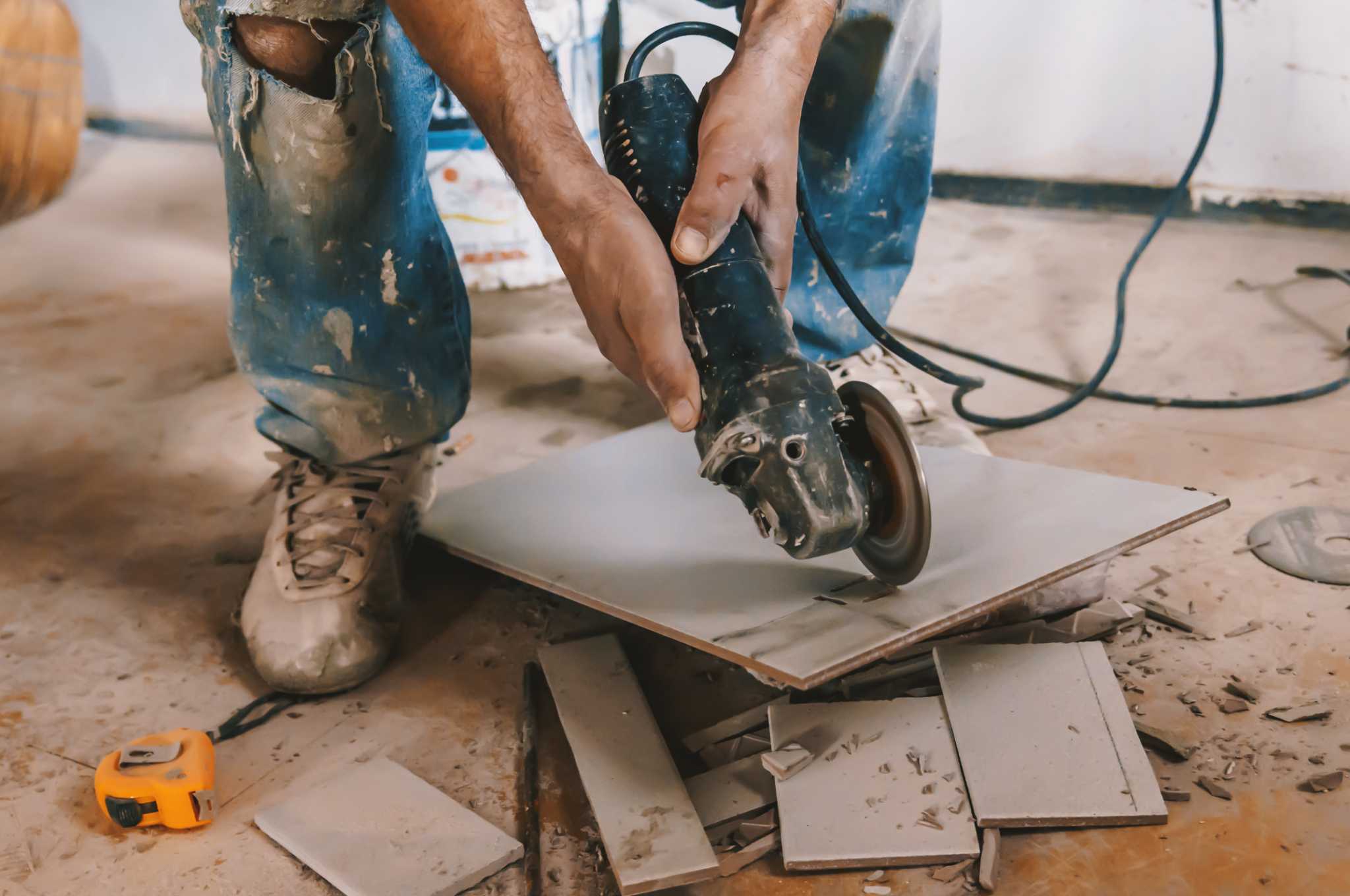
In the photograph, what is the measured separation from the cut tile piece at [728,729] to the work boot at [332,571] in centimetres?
39

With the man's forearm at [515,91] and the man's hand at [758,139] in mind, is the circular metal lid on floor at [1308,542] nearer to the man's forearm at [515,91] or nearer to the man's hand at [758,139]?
the man's hand at [758,139]

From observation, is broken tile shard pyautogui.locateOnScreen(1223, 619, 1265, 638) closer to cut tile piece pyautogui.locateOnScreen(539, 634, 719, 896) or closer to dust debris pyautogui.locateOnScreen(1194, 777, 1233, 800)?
dust debris pyautogui.locateOnScreen(1194, 777, 1233, 800)

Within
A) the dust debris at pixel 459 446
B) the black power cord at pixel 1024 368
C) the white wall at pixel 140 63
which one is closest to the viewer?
the black power cord at pixel 1024 368

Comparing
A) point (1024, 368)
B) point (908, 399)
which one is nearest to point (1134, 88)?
point (1024, 368)

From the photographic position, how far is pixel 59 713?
3.96 feet

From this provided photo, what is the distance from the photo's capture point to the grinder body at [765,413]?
950mm

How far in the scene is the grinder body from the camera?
3.12 feet

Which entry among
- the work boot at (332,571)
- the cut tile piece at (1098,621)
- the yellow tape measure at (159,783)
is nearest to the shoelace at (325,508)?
the work boot at (332,571)

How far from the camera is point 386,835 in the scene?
39.3 inches

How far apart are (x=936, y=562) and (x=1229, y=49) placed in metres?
1.99

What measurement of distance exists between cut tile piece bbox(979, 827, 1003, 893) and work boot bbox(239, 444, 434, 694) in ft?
2.27

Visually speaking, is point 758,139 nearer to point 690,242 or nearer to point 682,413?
point 690,242

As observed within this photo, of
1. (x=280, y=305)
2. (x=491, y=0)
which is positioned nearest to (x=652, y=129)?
(x=491, y=0)

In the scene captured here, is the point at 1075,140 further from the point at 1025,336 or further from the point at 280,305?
the point at 280,305
